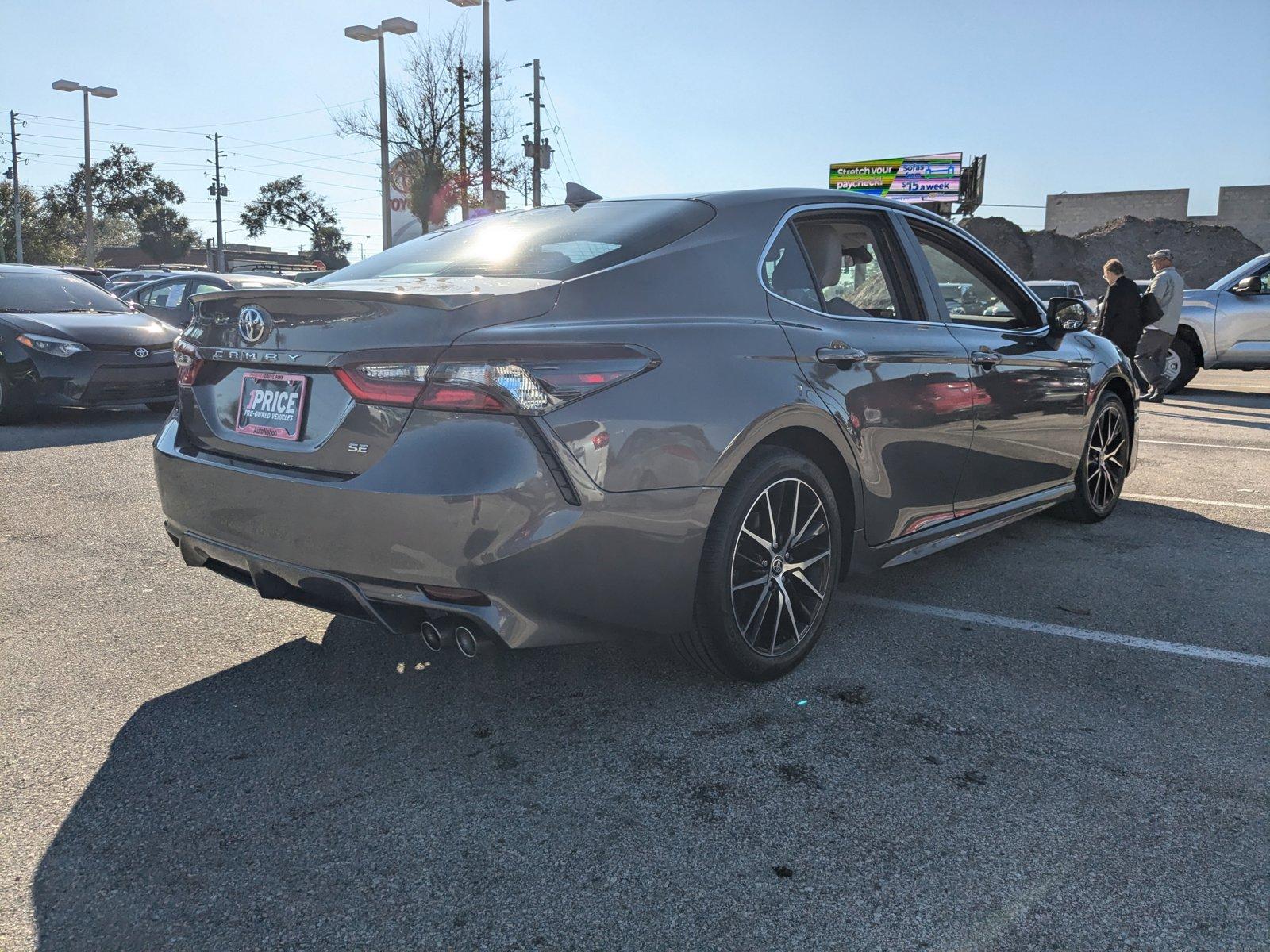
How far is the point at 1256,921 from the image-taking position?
1.99 m

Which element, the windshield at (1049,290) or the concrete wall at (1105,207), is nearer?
the windshield at (1049,290)

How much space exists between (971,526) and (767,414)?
1605 mm

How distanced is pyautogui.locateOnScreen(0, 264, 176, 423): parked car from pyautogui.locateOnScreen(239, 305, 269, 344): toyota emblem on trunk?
6.67m

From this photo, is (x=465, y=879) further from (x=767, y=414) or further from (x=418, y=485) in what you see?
(x=767, y=414)

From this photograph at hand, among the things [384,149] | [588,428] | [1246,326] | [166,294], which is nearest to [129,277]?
[384,149]

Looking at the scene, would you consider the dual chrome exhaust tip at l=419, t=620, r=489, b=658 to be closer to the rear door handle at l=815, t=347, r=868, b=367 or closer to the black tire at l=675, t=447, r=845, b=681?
the black tire at l=675, t=447, r=845, b=681

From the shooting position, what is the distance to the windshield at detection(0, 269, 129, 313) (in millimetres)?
9102

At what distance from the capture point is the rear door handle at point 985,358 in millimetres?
4031

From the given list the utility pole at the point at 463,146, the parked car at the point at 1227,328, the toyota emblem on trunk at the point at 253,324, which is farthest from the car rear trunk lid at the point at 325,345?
the utility pole at the point at 463,146

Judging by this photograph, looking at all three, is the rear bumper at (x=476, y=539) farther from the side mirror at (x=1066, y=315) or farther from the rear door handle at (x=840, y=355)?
the side mirror at (x=1066, y=315)

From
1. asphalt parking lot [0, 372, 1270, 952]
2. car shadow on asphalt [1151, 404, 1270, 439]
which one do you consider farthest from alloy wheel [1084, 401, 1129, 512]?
car shadow on asphalt [1151, 404, 1270, 439]

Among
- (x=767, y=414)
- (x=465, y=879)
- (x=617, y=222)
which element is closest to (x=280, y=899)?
(x=465, y=879)

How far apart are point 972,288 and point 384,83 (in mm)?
24246

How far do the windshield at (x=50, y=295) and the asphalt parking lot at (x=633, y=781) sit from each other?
19.5 feet
